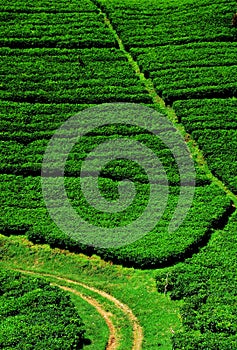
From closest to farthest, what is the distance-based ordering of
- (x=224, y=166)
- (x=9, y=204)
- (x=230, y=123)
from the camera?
(x=9, y=204), (x=224, y=166), (x=230, y=123)

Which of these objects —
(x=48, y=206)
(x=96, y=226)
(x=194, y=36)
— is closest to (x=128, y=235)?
(x=96, y=226)

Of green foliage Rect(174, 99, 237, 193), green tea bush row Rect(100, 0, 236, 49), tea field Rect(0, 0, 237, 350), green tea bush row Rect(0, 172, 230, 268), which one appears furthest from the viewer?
green tea bush row Rect(100, 0, 236, 49)

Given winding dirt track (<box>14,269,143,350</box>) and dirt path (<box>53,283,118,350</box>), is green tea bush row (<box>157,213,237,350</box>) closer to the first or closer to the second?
winding dirt track (<box>14,269,143,350</box>)

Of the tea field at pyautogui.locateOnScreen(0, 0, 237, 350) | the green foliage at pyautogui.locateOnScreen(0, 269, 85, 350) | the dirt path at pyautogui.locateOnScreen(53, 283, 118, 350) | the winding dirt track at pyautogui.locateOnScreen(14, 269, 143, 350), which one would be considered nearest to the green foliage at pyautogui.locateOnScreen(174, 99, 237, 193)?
the tea field at pyautogui.locateOnScreen(0, 0, 237, 350)

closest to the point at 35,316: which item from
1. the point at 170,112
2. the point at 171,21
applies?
the point at 170,112

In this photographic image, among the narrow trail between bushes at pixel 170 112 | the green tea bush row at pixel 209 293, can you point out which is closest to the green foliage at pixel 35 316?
the green tea bush row at pixel 209 293

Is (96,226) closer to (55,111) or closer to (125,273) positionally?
(125,273)

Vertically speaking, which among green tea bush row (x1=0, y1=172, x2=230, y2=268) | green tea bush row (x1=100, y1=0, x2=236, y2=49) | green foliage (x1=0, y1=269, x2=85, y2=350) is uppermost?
green tea bush row (x1=100, y1=0, x2=236, y2=49)
